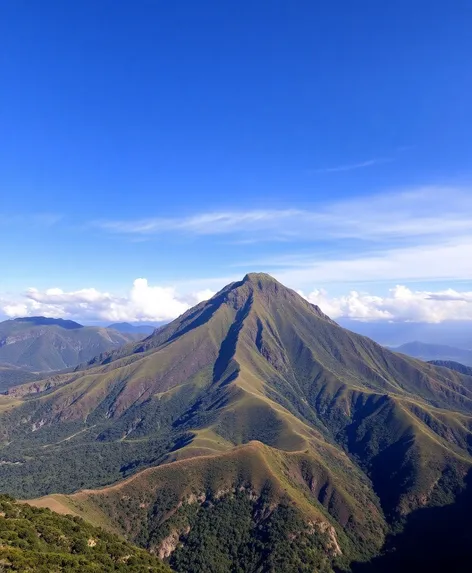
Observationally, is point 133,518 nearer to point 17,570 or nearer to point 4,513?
point 4,513

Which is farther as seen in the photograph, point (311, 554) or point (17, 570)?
point (311, 554)

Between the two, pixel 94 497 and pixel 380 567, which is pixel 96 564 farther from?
pixel 380 567

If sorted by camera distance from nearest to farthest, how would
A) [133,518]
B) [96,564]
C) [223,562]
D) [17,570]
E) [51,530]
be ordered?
[17,570] < [96,564] < [51,530] < [223,562] < [133,518]

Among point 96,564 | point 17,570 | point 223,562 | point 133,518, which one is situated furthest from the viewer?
point 133,518

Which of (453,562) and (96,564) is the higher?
(96,564)

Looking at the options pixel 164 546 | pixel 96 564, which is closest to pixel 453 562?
pixel 164 546

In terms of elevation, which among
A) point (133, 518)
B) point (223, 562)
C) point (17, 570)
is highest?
point (17, 570)

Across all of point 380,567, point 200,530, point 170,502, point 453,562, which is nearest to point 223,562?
point 200,530
